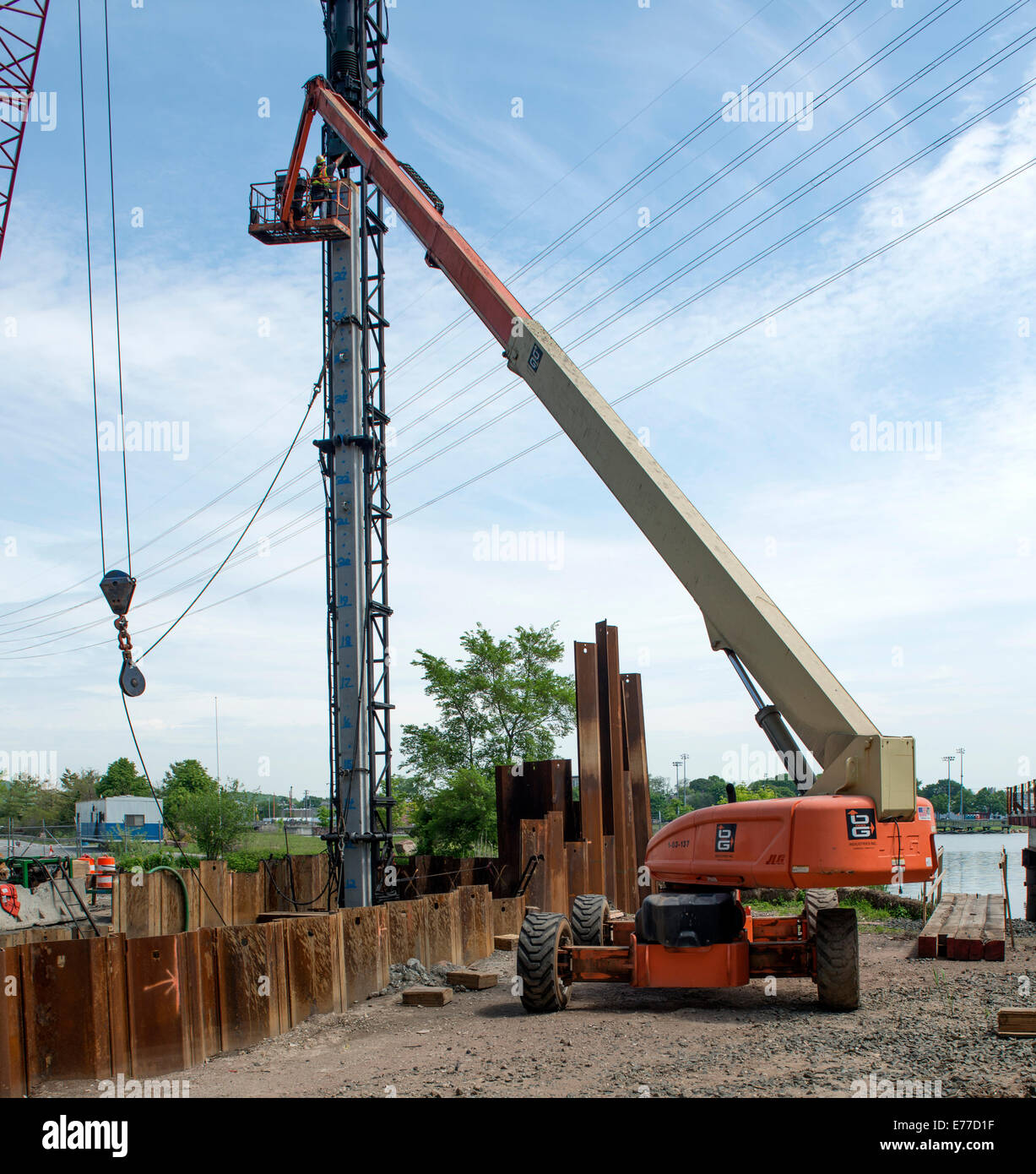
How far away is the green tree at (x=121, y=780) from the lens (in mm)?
112688

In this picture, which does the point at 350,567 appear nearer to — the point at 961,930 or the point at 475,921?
the point at 475,921

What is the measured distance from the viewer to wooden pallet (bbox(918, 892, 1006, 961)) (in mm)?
11727

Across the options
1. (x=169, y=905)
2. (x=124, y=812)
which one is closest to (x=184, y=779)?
(x=124, y=812)

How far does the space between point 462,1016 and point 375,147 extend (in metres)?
12.4

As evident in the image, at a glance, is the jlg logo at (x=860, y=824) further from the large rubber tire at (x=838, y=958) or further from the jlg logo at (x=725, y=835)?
the large rubber tire at (x=838, y=958)

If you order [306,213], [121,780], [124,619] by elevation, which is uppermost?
[306,213]

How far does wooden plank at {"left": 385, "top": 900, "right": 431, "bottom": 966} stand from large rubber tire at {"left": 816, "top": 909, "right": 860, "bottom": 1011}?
225 inches

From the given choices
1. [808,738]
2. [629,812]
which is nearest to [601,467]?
[808,738]

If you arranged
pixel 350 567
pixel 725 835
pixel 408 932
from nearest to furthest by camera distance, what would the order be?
1. pixel 725 835
2. pixel 408 932
3. pixel 350 567

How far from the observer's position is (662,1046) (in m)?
7.91

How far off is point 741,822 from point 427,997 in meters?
4.52

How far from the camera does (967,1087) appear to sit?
607 cm

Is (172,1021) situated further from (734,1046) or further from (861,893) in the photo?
(861,893)

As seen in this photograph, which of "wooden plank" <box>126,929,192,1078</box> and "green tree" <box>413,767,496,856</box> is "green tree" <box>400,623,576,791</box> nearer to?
"green tree" <box>413,767,496,856</box>
